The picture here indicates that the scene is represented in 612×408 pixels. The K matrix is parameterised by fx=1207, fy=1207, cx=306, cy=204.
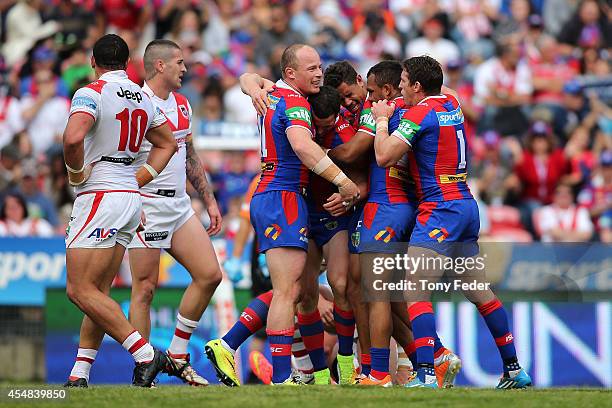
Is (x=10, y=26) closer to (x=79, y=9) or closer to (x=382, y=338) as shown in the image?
(x=79, y=9)

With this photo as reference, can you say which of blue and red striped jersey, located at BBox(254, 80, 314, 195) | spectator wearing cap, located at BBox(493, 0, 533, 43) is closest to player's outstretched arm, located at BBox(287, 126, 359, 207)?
blue and red striped jersey, located at BBox(254, 80, 314, 195)

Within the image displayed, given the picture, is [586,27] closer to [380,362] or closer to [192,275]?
[192,275]

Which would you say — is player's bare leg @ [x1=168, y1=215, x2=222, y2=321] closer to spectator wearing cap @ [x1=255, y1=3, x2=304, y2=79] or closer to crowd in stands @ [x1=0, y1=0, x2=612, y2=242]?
crowd in stands @ [x1=0, y1=0, x2=612, y2=242]

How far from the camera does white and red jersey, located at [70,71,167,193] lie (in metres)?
9.57

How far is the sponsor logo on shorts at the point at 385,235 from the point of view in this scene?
10.2 metres

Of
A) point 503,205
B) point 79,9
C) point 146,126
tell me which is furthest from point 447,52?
point 146,126

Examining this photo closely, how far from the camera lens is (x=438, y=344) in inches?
422

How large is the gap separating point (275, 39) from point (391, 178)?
10.7 m

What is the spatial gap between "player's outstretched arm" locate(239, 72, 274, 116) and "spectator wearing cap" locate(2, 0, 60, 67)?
10.4 m

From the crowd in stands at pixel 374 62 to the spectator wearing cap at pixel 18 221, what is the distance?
2cm

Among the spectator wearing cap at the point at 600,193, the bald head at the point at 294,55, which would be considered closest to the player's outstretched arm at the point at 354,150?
the bald head at the point at 294,55

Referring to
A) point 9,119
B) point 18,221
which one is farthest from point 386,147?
point 9,119

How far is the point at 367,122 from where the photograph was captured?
10.4 m

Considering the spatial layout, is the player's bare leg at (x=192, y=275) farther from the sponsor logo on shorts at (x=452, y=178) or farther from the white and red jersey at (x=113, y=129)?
the sponsor logo on shorts at (x=452, y=178)
